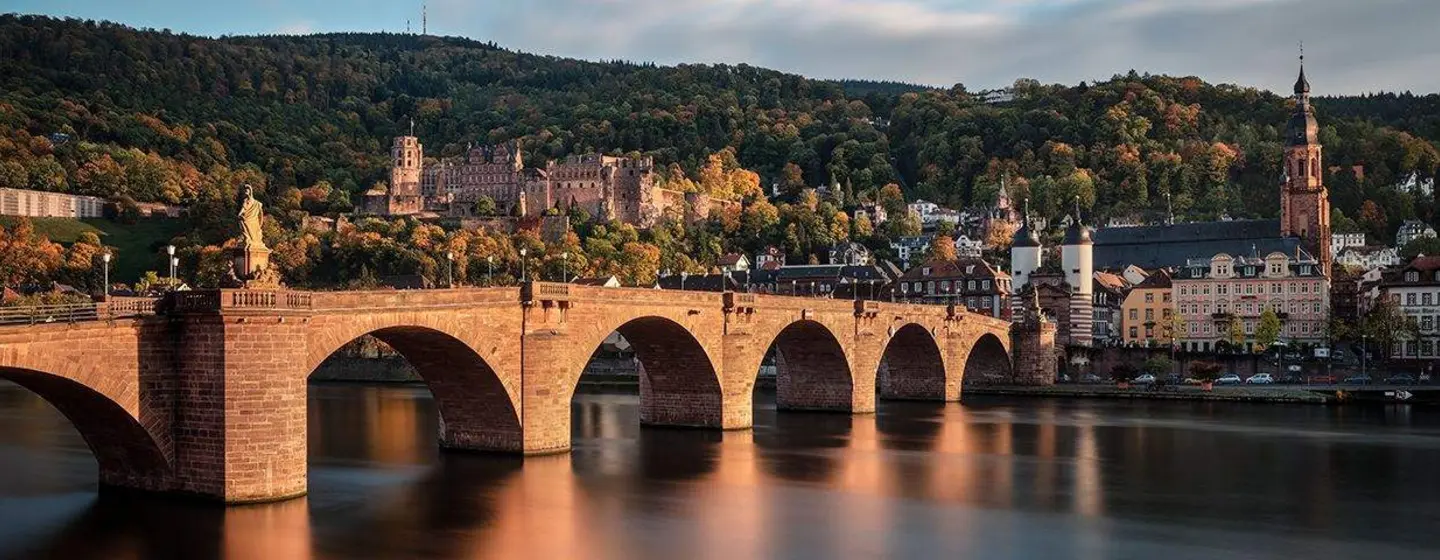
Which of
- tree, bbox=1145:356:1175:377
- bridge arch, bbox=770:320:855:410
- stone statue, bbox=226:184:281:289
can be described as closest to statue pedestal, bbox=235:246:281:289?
stone statue, bbox=226:184:281:289

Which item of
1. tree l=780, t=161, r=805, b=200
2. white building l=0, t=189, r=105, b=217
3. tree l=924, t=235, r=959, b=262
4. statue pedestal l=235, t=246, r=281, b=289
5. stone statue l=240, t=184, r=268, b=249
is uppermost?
tree l=780, t=161, r=805, b=200

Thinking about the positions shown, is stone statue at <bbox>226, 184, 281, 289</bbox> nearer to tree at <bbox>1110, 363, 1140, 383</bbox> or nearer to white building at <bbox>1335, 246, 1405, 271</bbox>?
tree at <bbox>1110, 363, 1140, 383</bbox>

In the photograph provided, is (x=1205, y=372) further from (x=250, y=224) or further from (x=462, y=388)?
(x=250, y=224)

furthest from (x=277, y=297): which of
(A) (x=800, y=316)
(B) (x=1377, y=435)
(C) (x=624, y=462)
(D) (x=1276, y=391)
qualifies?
(D) (x=1276, y=391)

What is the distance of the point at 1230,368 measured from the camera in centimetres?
7750

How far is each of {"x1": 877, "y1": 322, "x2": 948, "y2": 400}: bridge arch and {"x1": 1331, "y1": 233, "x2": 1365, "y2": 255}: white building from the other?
253 feet

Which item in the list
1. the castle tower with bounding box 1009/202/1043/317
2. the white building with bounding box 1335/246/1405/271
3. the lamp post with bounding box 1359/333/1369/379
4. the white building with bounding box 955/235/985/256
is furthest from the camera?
the white building with bounding box 955/235/985/256

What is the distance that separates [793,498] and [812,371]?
973 inches

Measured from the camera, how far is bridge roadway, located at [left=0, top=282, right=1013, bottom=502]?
85.5 feet

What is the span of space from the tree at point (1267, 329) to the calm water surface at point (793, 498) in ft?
101

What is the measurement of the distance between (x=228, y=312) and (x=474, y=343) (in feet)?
27.2

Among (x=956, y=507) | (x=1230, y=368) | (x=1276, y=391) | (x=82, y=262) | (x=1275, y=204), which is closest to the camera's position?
(x=956, y=507)

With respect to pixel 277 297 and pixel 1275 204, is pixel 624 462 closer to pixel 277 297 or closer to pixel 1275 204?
pixel 277 297

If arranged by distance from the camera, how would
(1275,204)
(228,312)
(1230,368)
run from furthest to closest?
1. (1275,204)
2. (1230,368)
3. (228,312)
